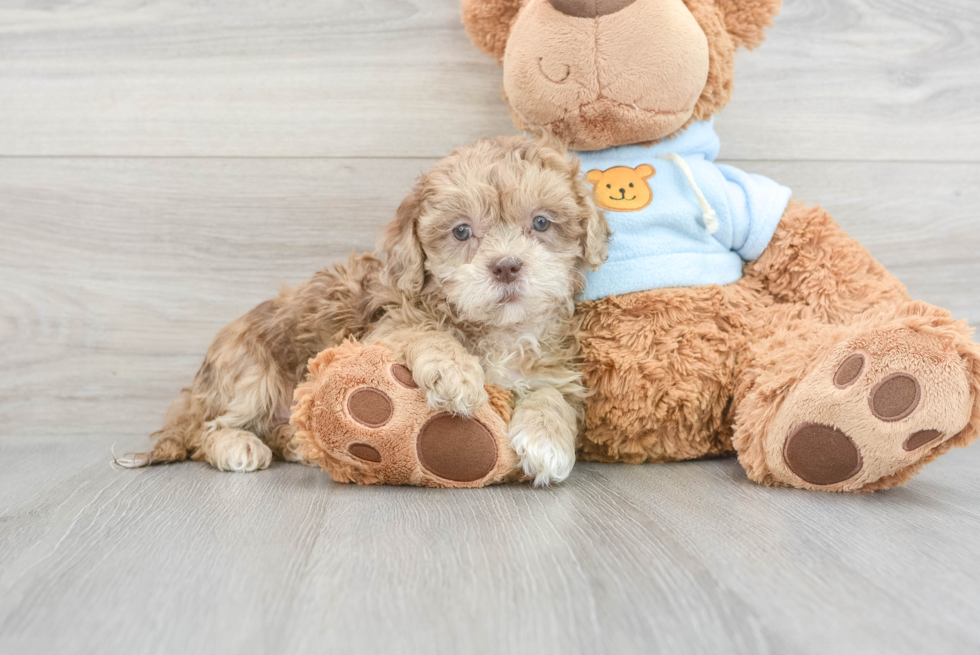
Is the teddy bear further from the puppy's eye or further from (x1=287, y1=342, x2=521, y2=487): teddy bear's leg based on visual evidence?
the puppy's eye

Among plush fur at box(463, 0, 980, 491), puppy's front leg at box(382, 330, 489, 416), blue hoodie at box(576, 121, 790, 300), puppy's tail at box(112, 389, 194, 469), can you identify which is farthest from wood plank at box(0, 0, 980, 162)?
puppy's front leg at box(382, 330, 489, 416)

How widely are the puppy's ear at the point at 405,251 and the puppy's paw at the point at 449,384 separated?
0.20 m

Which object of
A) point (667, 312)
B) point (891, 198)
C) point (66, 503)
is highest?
point (891, 198)

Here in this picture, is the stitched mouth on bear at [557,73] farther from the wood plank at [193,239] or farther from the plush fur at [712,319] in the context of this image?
the wood plank at [193,239]

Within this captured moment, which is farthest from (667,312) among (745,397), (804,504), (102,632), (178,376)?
(178,376)

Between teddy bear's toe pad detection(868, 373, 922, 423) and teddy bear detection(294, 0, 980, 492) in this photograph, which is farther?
teddy bear detection(294, 0, 980, 492)

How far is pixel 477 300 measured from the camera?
137 cm

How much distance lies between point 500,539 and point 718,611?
352mm

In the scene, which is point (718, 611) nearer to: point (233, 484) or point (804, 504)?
point (804, 504)

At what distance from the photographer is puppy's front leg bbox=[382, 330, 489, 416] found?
1.33 m

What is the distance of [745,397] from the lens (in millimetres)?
1468

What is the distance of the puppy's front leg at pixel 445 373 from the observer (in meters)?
1.33

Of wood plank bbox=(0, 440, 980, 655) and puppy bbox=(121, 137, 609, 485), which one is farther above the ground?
puppy bbox=(121, 137, 609, 485)

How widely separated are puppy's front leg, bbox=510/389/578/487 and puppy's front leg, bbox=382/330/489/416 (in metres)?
0.09
